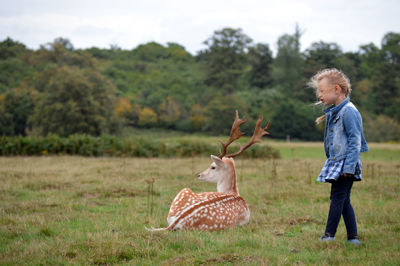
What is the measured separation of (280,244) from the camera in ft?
14.9

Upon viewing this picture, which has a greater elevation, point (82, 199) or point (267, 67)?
point (267, 67)

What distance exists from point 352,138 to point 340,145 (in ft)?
0.51

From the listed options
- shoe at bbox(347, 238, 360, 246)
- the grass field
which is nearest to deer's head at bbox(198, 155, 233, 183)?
the grass field

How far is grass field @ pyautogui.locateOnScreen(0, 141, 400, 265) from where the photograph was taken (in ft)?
13.0

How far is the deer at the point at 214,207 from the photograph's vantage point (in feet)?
16.9

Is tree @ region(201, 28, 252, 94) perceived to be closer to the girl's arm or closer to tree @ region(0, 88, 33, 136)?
tree @ region(0, 88, 33, 136)

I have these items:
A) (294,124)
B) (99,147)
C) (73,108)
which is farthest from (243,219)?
(294,124)

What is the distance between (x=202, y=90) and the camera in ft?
260

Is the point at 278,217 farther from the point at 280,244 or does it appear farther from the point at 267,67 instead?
the point at 267,67

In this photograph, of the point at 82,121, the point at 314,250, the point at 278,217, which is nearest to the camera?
the point at 314,250

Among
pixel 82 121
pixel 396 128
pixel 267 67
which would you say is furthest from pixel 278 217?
pixel 267 67

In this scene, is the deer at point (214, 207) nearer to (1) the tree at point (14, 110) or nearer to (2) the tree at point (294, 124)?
(1) the tree at point (14, 110)

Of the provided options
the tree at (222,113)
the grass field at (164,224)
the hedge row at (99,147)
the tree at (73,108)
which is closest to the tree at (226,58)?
the tree at (222,113)

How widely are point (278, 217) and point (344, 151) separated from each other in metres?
2.23
